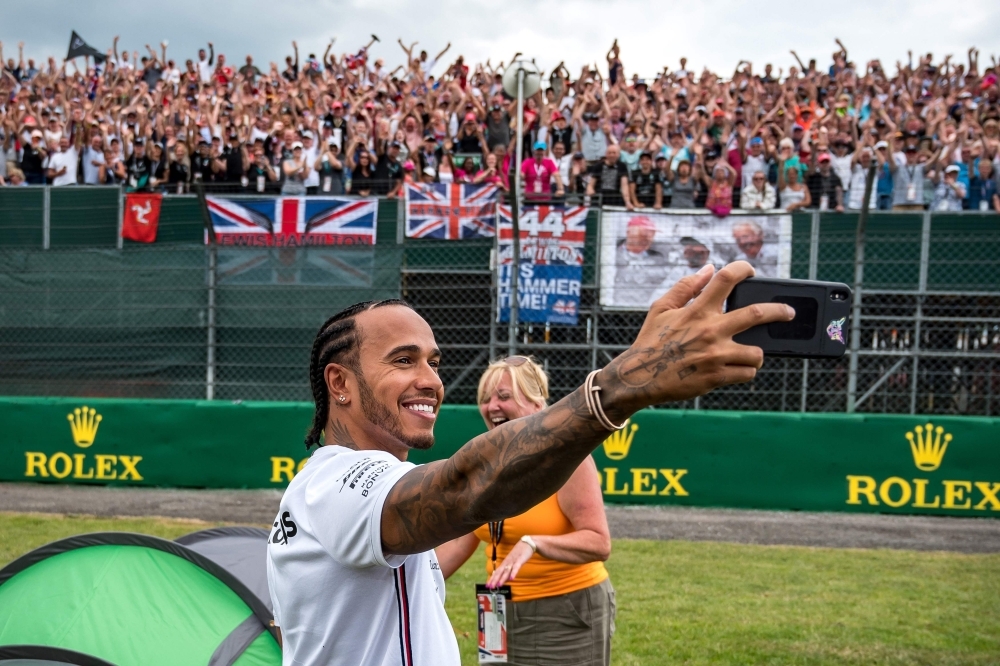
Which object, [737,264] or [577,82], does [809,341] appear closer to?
[737,264]

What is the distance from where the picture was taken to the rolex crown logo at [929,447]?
1088 cm

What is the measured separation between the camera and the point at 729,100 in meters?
16.4

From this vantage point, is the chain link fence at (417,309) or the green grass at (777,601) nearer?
the green grass at (777,601)

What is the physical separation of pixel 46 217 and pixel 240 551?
31.9 ft

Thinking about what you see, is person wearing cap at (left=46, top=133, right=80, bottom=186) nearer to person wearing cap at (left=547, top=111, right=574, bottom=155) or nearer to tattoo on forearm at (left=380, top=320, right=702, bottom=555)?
person wearing cap at (left=547, top=111, right=574, bottom=155)

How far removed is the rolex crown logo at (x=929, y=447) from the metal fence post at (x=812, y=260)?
1156mm

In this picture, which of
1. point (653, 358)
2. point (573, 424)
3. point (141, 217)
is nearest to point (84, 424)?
point (141, 217)

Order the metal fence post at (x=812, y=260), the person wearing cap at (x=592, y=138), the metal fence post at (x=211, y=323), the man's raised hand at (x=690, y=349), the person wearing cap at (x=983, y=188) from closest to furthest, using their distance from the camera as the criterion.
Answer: the man's raised hand at (x=690, y=349), the metal fence post at (x=812, y=260), the metal fence post at (x=211, y=323), the person wearing cap at (x=983, y=188), the person wearing cap at (x=592, y=138)

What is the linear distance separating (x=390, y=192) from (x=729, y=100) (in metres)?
5.96

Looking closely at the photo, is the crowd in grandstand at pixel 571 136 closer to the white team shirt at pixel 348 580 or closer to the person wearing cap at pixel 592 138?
the person wearing cap at pixel 592 138

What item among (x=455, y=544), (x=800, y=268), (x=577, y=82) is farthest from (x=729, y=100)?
Result: (x=455, y=544)

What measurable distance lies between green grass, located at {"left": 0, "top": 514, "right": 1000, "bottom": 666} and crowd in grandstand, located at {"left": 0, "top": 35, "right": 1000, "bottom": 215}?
4330 mm

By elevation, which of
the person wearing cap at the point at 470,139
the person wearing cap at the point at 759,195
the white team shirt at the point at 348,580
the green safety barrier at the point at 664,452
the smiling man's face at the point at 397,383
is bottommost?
the green safety barrier at the point at 664,452

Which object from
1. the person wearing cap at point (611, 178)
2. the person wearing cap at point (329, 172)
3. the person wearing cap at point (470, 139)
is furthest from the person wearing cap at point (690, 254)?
the person wearing cap at point (329, 172)
